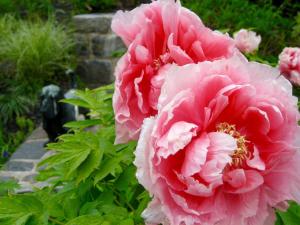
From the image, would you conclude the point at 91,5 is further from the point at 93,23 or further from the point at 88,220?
the point at 88,220

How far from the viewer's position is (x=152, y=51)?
1.01 meters

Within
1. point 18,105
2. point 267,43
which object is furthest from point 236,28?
point 18,105

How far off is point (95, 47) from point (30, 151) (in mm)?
1929

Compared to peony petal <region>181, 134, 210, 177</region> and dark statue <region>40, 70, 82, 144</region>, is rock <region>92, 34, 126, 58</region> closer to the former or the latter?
dark statue <region>40, 70, 82, 144</region>

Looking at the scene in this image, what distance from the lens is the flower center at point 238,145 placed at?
32.6 inches

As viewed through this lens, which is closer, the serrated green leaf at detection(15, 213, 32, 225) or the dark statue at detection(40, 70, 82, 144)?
the serrated green leaf at detection(15, 213, 32, 225)

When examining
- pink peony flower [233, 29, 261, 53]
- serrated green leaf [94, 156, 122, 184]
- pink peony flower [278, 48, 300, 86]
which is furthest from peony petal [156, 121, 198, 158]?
pink peony flower [233, 29, 261, 53]

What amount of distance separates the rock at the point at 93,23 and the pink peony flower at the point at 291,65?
4390 millimetres

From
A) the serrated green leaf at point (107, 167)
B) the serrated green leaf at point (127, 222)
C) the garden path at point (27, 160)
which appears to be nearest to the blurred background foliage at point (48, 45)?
the garden path at point (27, 160)

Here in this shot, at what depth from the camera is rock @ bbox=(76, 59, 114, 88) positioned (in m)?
6.38

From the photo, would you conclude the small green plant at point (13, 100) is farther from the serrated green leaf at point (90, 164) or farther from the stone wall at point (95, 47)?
the serrated green leaf at point (90, 164)

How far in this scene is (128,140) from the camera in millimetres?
1042

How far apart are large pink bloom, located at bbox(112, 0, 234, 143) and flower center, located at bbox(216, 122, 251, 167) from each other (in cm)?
17

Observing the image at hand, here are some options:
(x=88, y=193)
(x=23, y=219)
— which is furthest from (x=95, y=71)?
(x=23, y=219)
